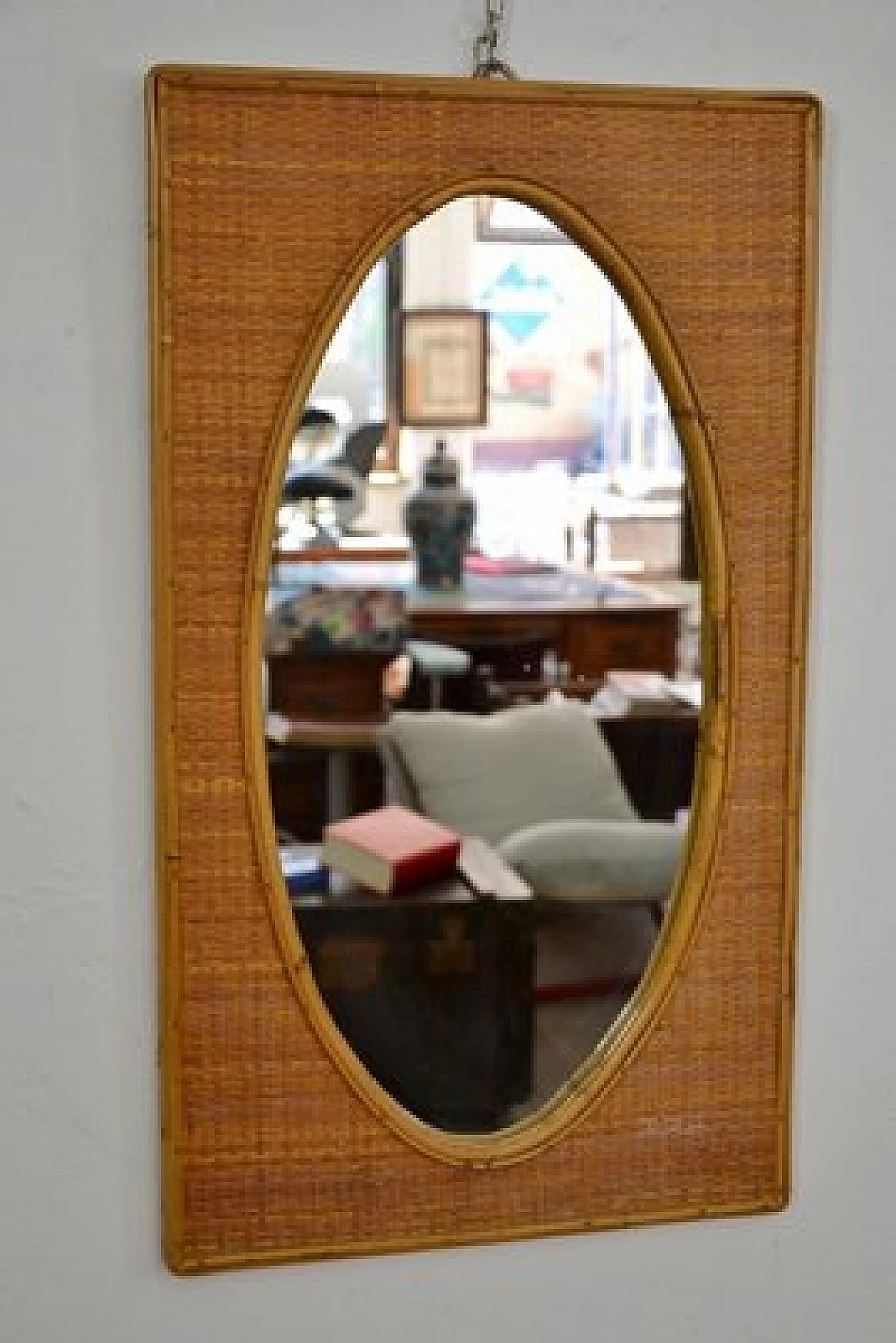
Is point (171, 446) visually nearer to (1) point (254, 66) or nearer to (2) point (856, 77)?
(1) point (254, 66)

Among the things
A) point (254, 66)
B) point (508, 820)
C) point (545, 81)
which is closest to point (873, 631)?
point (508, 820)

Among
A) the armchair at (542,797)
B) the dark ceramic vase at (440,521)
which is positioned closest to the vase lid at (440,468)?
the dark ceramic vase at (440,521)

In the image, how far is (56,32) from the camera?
3.26 ft

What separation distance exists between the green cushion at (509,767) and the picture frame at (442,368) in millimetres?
165

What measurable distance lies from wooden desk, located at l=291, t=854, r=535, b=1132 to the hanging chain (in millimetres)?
439

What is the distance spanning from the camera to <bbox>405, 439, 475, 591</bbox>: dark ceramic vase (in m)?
1.06

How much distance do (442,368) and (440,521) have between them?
0.08 m

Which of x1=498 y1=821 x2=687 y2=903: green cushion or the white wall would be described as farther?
x1=498 y1=821 x2=687 y2=903: green cushion

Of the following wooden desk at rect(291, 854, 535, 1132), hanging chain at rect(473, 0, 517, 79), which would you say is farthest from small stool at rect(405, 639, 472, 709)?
hanging chain at rect(473, 0, 517, 79)

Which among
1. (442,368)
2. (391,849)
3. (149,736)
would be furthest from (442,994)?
(442,368)

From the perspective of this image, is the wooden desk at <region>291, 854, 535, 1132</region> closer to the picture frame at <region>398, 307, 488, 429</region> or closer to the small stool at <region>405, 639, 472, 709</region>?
the small stool at <region>405, 639, 472, 709</region>

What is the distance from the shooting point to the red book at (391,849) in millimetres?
1077

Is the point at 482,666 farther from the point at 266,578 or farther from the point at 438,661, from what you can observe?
the point at 266,578

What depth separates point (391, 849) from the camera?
109cm
